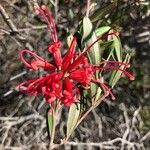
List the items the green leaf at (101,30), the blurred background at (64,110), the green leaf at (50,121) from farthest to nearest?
the blurred background at (64,110) < the green leaf at (101,30) < the green leaf at (50,121)

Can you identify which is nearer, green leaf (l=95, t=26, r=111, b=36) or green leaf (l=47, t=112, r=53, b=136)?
green leaf (l=47, t=112, r=53, b=136)

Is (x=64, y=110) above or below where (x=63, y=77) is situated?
below

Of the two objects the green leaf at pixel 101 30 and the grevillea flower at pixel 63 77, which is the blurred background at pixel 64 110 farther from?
the grevillea flower at pixel 63 77

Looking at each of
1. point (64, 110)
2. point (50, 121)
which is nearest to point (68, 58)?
point (50, 121)

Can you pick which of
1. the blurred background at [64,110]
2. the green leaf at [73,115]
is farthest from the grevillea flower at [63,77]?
the blurred background at [64,110]

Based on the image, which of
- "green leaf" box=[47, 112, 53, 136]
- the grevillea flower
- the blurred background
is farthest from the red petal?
the blurred background

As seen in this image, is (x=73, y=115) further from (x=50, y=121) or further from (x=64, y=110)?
(x=64, y=110)

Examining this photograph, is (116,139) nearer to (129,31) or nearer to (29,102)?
(29,102)

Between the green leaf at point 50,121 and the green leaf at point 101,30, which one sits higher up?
the green leaf at point 101,30

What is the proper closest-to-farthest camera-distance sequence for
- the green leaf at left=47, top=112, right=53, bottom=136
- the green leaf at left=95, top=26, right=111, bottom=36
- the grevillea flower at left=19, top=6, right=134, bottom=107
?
the grevillea flower at left=19, top=6, right=134, bottom=107 → the green leaf at left=47, top=112, right=53, bottom=136 → the green leaf at left=95, top=26, right=111, bottom=36

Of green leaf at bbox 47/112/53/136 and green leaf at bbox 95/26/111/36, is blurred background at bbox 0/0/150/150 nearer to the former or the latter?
green leaf at bbox 95/26/111/36
